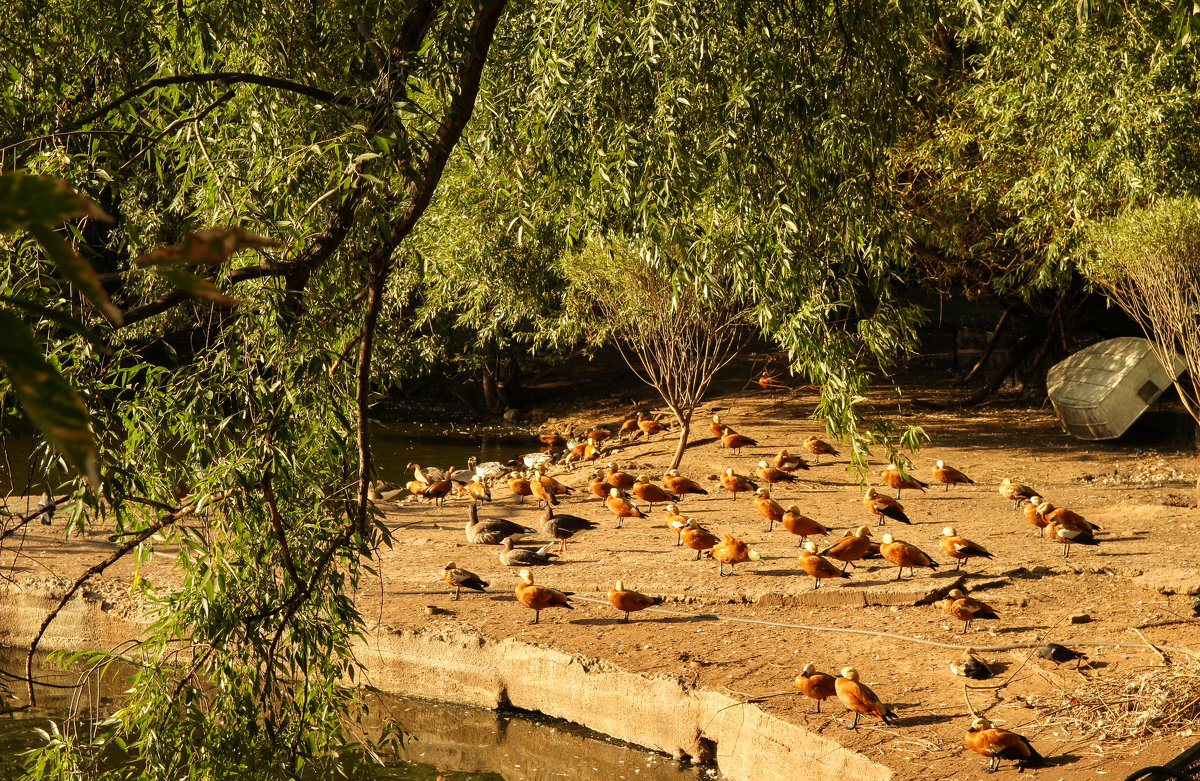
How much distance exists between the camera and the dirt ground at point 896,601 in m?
6.25

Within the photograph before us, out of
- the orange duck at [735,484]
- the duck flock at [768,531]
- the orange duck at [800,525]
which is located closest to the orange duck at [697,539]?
the duck flock at [768,531]

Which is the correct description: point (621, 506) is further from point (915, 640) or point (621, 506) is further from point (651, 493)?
point (915, 640)

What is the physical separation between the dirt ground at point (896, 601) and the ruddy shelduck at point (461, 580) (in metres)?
0.13

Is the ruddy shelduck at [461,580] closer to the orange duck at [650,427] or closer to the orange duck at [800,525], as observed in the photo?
the orange duck at [800,525]

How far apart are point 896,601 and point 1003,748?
2766mm

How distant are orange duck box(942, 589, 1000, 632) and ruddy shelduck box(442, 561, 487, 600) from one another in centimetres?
396

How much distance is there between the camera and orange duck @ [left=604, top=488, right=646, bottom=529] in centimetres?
1070

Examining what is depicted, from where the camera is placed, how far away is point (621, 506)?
10.7 m

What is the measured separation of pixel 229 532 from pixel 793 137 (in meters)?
2.63

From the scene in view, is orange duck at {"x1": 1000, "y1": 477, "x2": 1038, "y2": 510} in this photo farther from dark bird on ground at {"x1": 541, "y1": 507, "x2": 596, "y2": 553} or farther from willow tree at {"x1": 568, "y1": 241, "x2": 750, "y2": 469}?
dark bird on ground at {"x1": 541, "y1": 507, "x2": 596, "y2": 553}

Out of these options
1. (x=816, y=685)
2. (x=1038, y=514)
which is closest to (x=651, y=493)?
(x=1038, y=514)

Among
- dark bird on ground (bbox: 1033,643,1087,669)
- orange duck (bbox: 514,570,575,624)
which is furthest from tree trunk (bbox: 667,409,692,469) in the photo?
dark bird on ground (bbox: 1033,643,1087,669)

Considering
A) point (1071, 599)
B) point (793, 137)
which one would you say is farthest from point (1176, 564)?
point (793, 137)

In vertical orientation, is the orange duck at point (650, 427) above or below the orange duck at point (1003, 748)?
above
